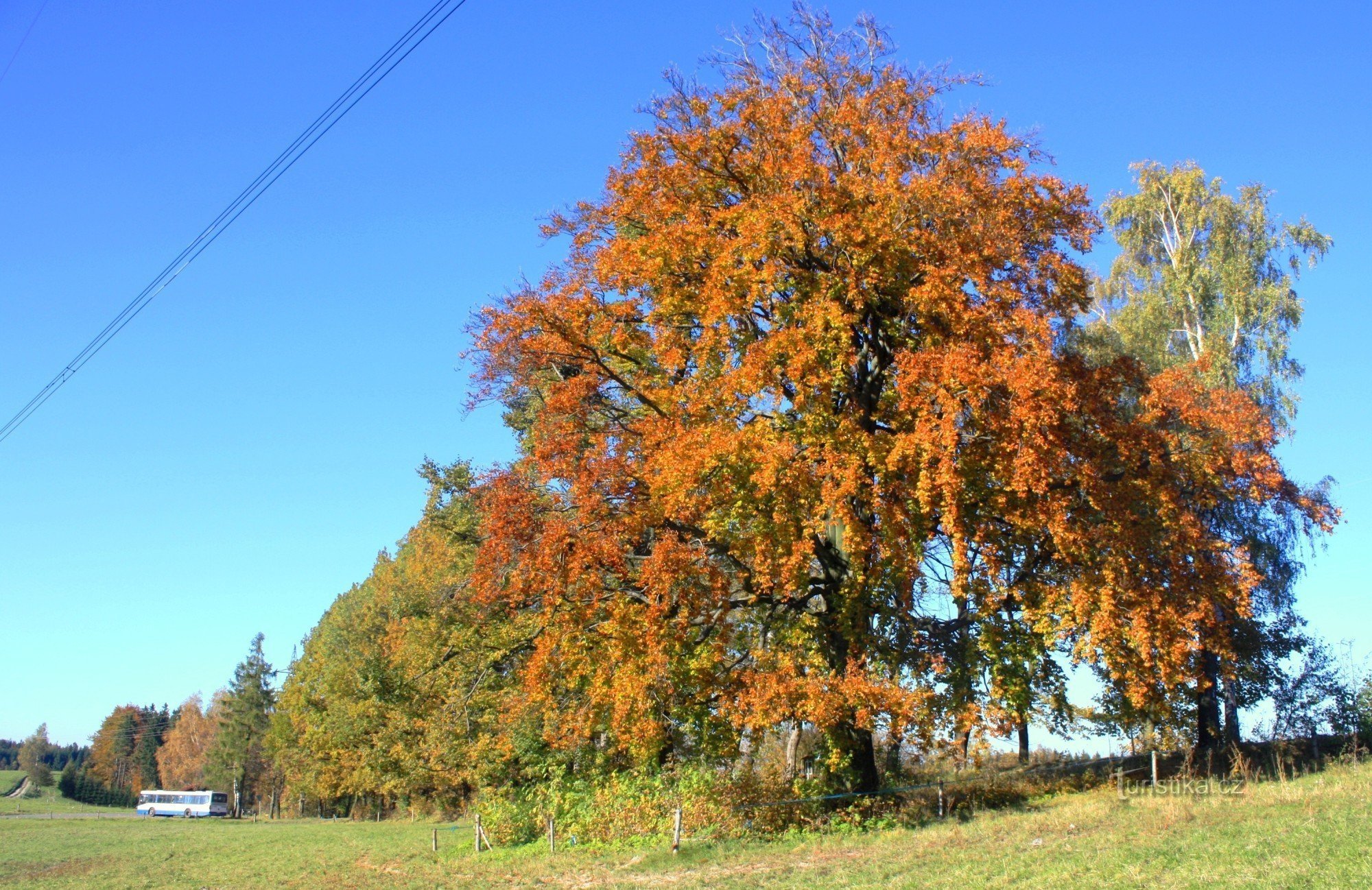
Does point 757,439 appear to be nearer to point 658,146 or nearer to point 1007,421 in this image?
point 1007,421

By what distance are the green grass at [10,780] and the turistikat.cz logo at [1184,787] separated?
138253 mm

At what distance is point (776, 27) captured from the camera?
2173cm

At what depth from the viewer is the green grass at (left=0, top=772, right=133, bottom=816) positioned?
83887mm

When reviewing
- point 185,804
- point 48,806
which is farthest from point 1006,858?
point 48,806

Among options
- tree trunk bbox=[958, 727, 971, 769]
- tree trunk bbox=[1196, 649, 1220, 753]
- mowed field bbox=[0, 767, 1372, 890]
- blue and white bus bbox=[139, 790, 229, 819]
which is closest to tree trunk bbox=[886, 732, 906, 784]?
mowed field bbox=[0, 767, 1372, 890]

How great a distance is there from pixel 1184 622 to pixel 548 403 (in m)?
12.9

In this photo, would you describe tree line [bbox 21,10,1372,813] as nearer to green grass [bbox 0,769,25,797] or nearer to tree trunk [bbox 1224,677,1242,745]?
tree trunk [bbox 1224,677,1242,745]

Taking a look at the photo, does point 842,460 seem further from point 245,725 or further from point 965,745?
point 245,725

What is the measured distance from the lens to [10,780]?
13712cm

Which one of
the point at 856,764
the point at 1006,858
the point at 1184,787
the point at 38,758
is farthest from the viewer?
the point at 38,758

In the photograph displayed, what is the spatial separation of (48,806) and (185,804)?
75.8 ft

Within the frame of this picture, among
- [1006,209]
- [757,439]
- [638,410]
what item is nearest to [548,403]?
[638,410]

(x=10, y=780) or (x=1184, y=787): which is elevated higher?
(x=1184, y=787)

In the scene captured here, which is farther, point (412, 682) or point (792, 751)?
point (412, 682)
